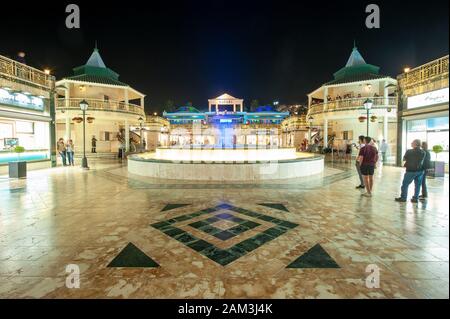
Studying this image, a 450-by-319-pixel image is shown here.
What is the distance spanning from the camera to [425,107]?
44.0 feet

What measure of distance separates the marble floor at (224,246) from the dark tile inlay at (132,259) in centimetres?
1

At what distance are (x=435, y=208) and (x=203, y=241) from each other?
6.31 meters

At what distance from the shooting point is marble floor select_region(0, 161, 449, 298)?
2842mm

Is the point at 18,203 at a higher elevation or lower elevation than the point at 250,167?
lower

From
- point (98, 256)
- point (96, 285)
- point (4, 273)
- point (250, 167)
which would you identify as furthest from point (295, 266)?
point (250, 167)

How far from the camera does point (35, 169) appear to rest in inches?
606

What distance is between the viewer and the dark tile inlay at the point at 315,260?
11.0ft

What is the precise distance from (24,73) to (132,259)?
17.2 meters

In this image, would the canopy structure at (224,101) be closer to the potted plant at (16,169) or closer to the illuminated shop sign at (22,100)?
the illuminated shop sign at (22,100)

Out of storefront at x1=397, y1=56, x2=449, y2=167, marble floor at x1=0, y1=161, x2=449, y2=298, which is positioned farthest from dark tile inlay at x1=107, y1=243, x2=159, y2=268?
storefront at x1=397, y1=56, x2=449, y2=167

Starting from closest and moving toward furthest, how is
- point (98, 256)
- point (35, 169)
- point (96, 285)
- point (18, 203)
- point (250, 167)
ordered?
point (96, 285) → point (98, 256) → point (18, 203) → point (250, 167) → point (35, 169)

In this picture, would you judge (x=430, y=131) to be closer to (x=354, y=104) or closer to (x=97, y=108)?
(x=354, y=104)

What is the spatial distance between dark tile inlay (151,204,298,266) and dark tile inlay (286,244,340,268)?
72 cm
